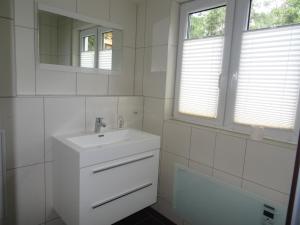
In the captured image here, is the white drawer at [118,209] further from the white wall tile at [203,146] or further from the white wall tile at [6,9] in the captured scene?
the white wall tile at [6,9]

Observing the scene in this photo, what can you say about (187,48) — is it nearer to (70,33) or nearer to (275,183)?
(70,33)

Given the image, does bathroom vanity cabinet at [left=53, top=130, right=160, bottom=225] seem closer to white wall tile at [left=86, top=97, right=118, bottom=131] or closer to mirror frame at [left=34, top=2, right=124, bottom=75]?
white wall tile at [left=86, top=97, right=118, bottom=131]

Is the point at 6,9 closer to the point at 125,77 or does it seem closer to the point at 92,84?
the point at 92,84

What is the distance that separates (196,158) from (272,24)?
1.12 m

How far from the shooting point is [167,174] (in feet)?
6.54

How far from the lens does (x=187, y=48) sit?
1.87m

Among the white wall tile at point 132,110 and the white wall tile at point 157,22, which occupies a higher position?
the white wall tile at point 157,22

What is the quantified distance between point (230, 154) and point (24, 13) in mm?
1766

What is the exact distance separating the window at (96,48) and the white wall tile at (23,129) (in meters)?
0.56

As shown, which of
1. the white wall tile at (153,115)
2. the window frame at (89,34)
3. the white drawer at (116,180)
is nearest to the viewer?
the white drawer at (116,180)

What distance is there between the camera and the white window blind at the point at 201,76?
5.51 ft

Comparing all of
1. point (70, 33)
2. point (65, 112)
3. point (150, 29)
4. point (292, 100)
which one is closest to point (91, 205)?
point (65, 112)

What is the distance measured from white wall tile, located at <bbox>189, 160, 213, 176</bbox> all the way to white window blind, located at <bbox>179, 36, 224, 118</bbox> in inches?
16.4

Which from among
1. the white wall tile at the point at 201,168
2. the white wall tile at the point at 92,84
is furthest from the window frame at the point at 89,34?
the white wall tile at the point at 201,168
